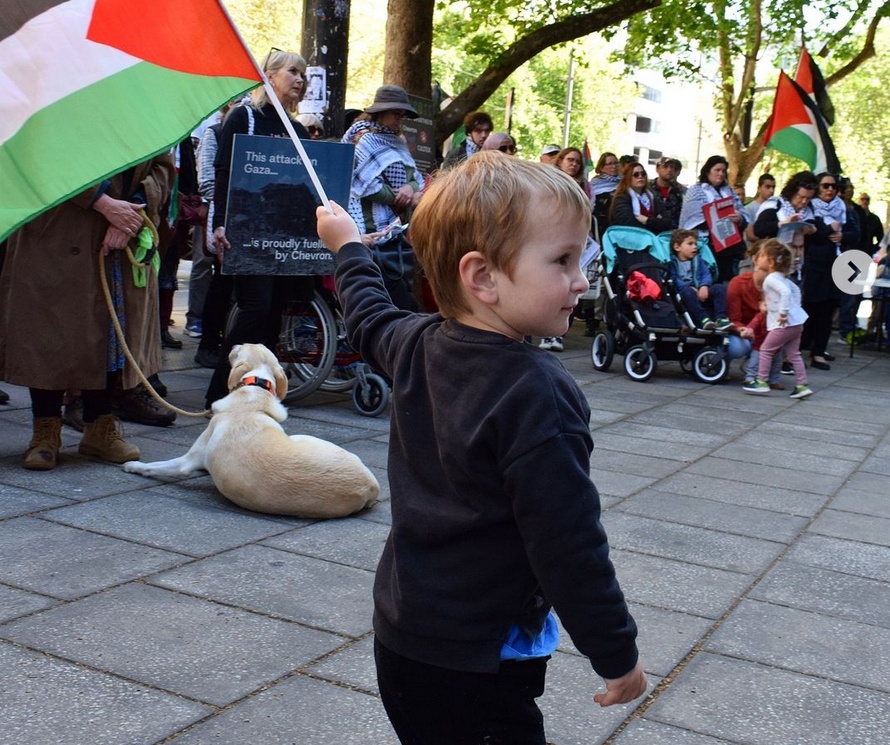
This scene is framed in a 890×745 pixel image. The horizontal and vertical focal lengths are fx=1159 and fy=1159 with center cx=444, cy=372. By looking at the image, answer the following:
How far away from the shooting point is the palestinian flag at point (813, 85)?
14.7 meters

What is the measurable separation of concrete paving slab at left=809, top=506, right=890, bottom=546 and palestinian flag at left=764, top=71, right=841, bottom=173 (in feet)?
28.9

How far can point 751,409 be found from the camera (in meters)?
9.68

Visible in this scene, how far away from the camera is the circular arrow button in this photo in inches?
518

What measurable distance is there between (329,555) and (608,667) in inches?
111

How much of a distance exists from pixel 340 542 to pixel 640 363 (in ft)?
21.4

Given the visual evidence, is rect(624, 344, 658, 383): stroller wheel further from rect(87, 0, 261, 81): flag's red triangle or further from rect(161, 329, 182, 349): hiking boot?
rect(87, 0, 261, 81): flag's red triangle

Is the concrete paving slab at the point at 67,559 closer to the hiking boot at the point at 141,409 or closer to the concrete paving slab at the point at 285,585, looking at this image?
the concrete paving slab at the point at 285,585

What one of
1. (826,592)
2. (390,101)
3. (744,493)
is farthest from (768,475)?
(390,101)

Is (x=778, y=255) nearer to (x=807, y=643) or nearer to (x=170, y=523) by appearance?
(x=807, y=643)

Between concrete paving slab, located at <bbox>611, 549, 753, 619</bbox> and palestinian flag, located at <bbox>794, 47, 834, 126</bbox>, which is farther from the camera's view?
palestinian flag, located at <bbox>794, 47, 834, 126</bbox>

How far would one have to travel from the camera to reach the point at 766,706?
3.47 m

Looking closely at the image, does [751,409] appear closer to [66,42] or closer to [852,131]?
[66,42]

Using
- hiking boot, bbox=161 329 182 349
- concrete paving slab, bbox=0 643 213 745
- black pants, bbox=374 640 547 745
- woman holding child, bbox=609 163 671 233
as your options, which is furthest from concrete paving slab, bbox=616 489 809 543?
woman holding child, bbox=609 163 671 233

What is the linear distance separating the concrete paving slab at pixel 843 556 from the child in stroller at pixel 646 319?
539 cm
